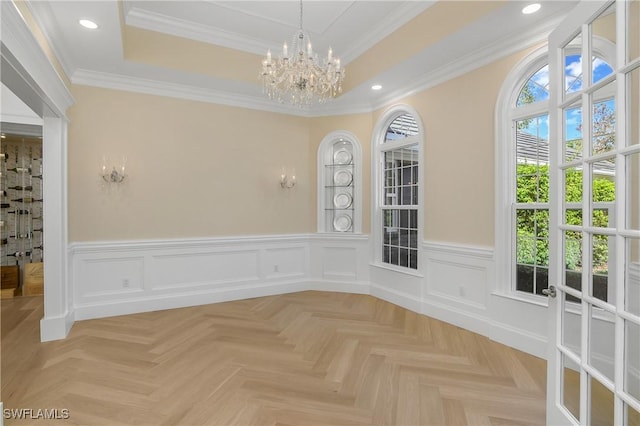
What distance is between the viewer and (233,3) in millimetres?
3521

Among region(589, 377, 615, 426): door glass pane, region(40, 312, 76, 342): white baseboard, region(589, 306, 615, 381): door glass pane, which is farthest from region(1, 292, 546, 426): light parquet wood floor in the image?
region(589, 306, 615, 381): door glass pane

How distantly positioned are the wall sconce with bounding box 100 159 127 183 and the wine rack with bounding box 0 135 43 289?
109 inches

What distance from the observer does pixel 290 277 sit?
5.23m

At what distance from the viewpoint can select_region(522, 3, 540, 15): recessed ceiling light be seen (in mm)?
2654

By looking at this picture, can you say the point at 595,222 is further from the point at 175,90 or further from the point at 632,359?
the point at 175,90

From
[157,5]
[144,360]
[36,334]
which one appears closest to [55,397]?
[144,360]

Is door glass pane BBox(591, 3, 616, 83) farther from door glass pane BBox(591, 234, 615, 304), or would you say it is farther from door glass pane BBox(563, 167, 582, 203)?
door glass pane BBox(591, 234, 615, 304)

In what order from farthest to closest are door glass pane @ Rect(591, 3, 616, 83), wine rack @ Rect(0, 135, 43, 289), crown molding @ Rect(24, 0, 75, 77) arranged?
1. wine rack @ Rect(0, 135, 43, 289)
2. crown molding @ Rect(24, 0, 75, 77)
3. door glass pane @ Rect(591, 3, 616, 83)

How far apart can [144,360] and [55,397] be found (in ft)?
2.11

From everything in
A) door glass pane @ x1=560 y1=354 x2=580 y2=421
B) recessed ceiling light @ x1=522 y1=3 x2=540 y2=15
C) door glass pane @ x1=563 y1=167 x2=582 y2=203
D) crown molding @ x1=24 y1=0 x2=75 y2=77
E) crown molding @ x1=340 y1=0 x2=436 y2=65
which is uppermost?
crown molding @ x1=340 y1=0 x2=436 y2=65

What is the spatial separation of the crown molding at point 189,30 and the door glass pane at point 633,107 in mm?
3997

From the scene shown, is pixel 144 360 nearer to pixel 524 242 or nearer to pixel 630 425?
pixel 630 425

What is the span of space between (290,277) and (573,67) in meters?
4.36

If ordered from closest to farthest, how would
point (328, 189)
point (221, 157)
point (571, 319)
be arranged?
point (571, 319), point (221, 157), point (328, 189)
